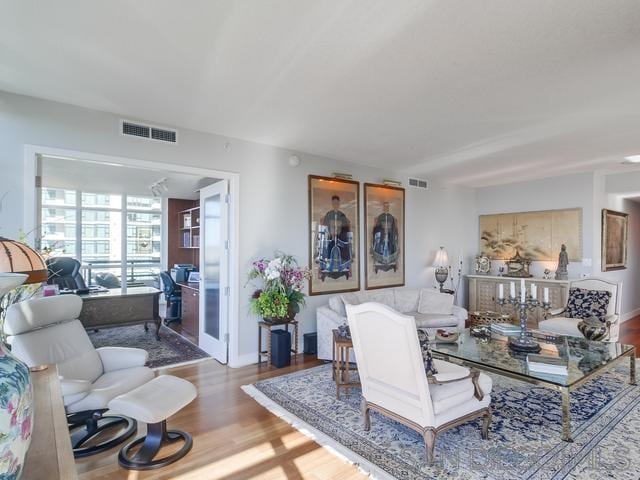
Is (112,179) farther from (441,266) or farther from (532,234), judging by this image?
(532,234)

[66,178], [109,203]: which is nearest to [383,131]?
[66,178]

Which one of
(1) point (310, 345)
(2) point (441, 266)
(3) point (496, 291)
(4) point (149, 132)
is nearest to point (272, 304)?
(1) point (310, 345)

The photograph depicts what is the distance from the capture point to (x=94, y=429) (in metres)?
2.73

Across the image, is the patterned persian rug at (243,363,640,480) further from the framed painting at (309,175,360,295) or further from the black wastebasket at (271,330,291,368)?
the framed painting at (309,175,360,295)

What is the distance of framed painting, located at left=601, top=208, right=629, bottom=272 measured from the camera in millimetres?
6071

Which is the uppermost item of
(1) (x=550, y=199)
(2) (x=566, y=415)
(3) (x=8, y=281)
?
(1) (x=550, y=199)

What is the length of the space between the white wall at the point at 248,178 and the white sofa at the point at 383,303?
517mm

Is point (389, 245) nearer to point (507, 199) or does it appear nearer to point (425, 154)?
point (425, 154)

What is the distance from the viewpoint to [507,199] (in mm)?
6934

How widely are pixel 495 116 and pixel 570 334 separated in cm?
280

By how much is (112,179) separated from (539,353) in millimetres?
6901

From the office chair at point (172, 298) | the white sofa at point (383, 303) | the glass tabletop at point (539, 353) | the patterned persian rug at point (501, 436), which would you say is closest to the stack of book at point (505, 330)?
the glass tabletop at point (539, 353)

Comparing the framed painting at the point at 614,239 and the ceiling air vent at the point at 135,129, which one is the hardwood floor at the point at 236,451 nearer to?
the ceiling air vent at the point at 135,129

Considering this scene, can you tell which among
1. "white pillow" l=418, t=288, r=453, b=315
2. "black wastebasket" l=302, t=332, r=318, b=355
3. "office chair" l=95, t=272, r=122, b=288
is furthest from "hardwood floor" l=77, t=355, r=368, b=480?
"office chair" l=95, t=272, r=122, b=288
